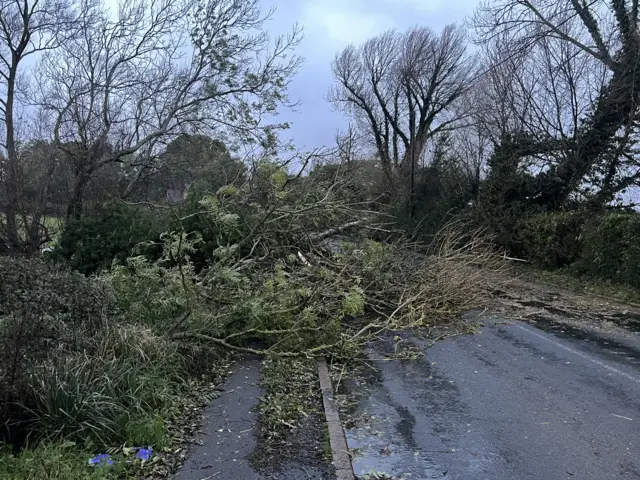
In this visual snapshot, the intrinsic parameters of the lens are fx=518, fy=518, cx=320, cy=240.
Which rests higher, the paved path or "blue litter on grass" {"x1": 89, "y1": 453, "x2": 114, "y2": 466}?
"blue litter on grass" {"x1": 89, "y1": 453, "x2": 114, "y2": 466}

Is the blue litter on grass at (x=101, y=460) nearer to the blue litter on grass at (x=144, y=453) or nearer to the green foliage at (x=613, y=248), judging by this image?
the blue litter on grass at (x=144, y=453)

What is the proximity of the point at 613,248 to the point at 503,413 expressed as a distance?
9918 millimetres

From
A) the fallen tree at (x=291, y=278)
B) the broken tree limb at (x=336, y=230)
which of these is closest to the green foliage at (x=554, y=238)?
the fallen tree at (x=291, y=278)

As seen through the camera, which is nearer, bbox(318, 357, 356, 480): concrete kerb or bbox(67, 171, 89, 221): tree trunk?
bbox(318, 357, 356, 480): concrete kerb

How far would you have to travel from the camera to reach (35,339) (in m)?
4.87

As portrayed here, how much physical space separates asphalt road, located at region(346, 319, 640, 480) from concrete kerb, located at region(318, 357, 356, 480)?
0.10 meters

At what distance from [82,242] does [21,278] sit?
149 inches

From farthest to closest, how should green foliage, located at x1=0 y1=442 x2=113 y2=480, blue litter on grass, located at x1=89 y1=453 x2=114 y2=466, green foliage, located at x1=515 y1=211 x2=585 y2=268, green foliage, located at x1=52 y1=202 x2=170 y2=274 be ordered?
green foliage, located at x1=515 y1=211 x2=585 y2=268 → green foliage, located at x1=52 y1=202 x2=170 y2=274 → blue litter on grass, located at x1=89 y1=453 x2=114 y2=466 → green foliage, located at x1=0 y1=442 x2=113 y2=480

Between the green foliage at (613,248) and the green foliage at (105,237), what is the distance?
10.5 metres

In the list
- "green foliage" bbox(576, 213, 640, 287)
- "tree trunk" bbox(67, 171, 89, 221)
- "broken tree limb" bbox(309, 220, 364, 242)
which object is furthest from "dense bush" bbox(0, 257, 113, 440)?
"green foliage" bbox(576, 213, 640, 287)

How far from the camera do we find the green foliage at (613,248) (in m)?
12.1

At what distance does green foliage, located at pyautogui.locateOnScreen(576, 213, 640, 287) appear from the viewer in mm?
12102

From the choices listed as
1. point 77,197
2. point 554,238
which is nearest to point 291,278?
point 77,197

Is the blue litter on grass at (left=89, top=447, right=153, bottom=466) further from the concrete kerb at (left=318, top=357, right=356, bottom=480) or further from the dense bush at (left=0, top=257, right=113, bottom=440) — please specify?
the concrete kerb at (left=318, top=357, right=356, bottom=480)
